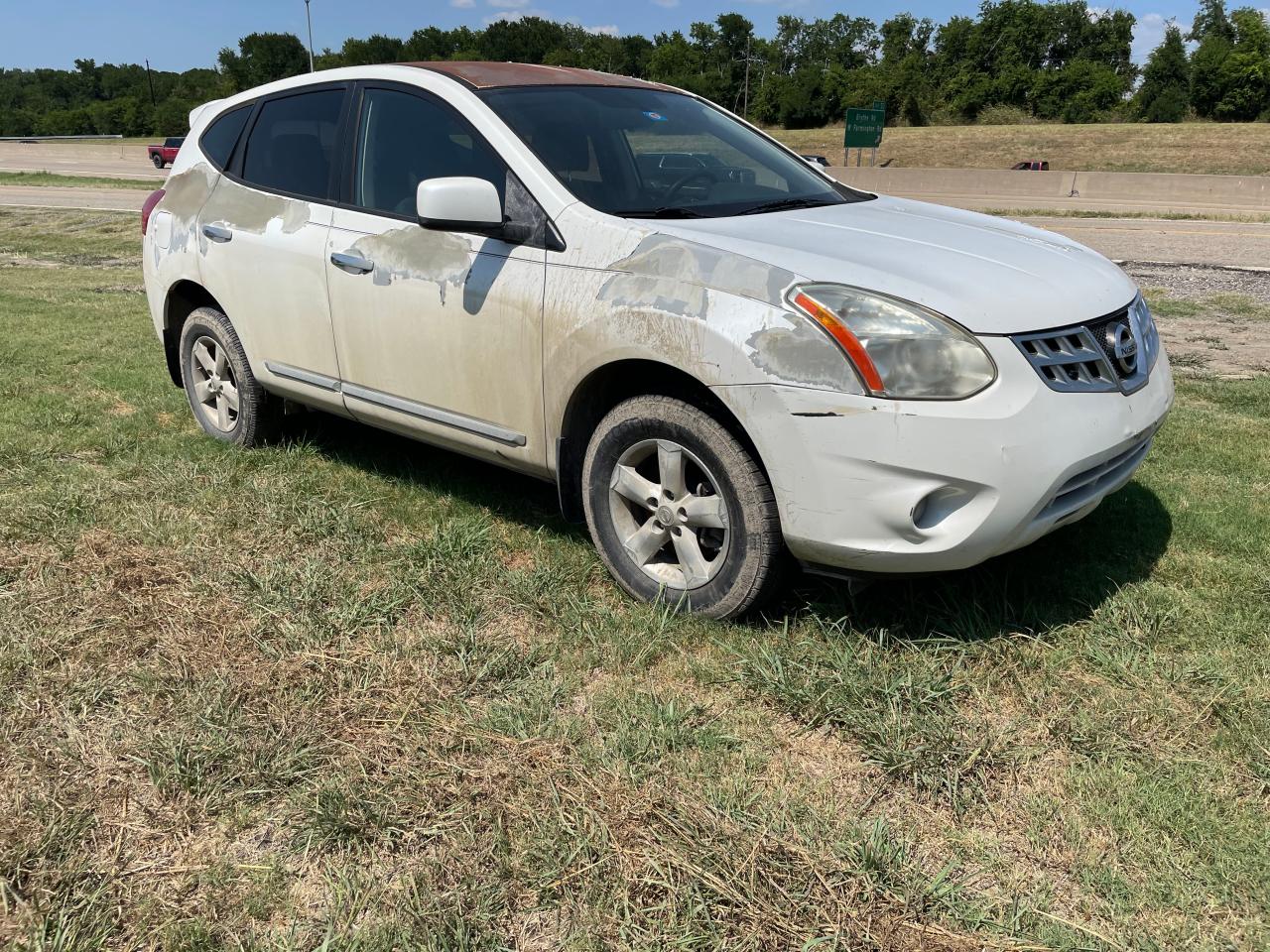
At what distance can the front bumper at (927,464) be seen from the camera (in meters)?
2.69

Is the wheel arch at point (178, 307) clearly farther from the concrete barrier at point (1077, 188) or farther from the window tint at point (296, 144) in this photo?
the concrete barrier at point (1077, 188)

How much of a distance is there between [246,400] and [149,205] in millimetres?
1323

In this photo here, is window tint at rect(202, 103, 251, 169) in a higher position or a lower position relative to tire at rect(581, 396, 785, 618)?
higher

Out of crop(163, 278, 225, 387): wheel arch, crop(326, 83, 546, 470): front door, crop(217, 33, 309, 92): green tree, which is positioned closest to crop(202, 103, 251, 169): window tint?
crop(163, 278, 225, 387): wheel arch

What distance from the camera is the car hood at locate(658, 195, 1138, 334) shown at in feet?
9.20

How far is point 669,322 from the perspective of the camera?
3012 mm

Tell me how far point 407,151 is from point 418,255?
515 millimetres

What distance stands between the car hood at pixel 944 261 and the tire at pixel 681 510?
1.86ft

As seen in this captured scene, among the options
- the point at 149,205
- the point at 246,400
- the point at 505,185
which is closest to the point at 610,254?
the point at 505,185

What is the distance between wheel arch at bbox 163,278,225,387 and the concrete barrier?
2086 cm

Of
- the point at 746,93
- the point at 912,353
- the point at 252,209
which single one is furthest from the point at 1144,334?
the point at 746,93

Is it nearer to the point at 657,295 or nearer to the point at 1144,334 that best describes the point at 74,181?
the point at 657,295

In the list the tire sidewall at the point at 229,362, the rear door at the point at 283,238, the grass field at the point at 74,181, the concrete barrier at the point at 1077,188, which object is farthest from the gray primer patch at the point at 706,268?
the grass field at the point at 74,181

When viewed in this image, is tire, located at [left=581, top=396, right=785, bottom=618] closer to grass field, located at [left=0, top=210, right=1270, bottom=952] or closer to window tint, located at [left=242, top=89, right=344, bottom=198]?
grass field, located at [left=0, top=210, right=1270, bottom=952]
